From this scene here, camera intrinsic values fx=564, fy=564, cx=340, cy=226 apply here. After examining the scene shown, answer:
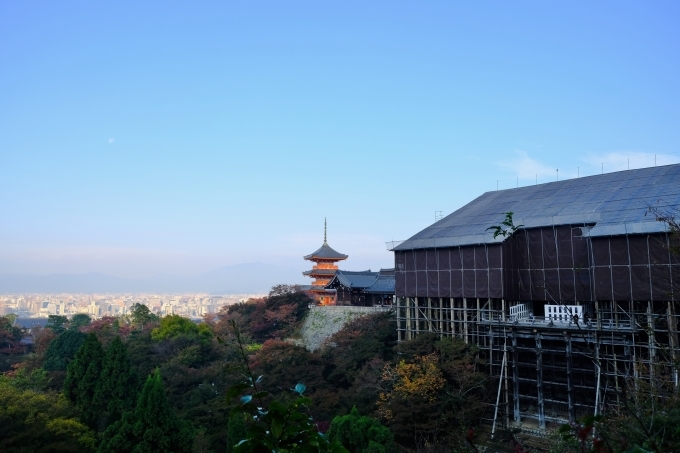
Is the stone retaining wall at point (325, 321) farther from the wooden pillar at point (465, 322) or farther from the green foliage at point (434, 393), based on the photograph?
the green foliage at point (434, 393)

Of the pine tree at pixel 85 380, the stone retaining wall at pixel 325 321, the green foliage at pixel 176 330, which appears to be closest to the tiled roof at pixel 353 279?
the stone retaining wall at pixel 325 321

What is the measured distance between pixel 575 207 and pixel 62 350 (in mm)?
31499

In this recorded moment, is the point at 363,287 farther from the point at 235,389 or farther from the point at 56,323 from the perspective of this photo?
the point at 235,389

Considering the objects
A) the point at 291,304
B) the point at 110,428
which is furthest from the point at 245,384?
the point at 291,304

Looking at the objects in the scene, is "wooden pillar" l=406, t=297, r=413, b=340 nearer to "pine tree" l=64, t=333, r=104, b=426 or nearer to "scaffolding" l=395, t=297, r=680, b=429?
"scaffolding" l=395, t=297, r=680, b=429

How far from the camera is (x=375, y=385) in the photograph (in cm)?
2220

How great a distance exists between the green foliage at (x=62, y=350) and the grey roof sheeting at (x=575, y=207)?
23.0 metres

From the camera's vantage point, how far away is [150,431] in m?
18.3

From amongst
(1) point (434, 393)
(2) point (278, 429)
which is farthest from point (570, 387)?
(2) point (278, 429)

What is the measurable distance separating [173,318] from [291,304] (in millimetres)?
8067

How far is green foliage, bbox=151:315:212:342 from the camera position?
117 feet

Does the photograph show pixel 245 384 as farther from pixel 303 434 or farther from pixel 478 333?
pixel 478 333

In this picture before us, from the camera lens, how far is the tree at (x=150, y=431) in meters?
18.3

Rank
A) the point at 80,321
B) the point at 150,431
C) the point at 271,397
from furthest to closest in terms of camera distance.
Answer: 1. the point at 80,321
2. the point at 271,397
3. the point at 150,431
